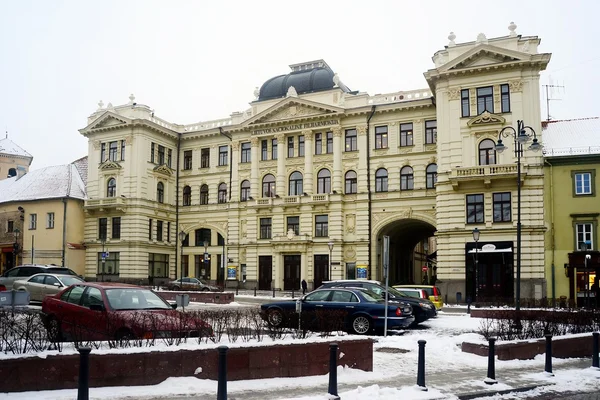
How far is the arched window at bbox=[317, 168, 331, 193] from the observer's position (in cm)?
5088

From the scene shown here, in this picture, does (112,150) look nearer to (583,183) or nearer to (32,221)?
(32,221)

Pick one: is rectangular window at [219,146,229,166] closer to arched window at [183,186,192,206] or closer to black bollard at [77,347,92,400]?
arched window at [183,186,192,206]

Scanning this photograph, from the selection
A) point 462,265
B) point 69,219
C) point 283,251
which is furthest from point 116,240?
point 462,265

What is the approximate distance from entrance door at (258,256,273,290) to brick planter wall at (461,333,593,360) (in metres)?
37.1

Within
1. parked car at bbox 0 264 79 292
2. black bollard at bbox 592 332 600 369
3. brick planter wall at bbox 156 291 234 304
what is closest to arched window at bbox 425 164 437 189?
brick planter wall at bbox 156 291 234 304

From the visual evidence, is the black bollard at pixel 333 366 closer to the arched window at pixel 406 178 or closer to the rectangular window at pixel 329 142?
the arched window at pixel 406 178

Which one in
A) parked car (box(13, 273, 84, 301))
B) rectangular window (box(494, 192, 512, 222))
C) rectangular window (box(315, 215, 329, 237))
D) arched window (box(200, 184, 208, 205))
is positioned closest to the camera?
parked car (box(13, 273, 84, 301))

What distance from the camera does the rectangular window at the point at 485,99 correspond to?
41625 millimetres

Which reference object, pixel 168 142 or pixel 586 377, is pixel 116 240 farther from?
pixel 586 377

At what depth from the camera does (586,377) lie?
13109 mm

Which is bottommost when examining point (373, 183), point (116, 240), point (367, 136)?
→ point (116, 240)

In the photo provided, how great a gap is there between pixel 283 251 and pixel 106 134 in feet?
69.6

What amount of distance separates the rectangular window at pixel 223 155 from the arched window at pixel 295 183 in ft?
25.1

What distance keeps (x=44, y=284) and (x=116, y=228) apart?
106 feet
